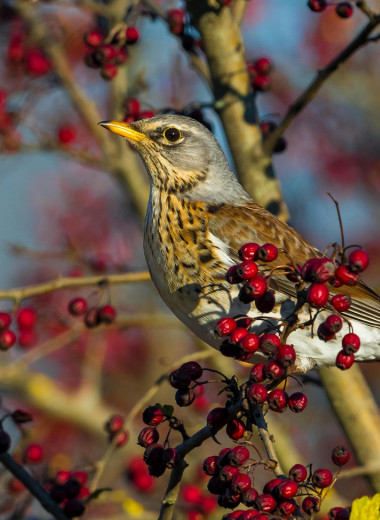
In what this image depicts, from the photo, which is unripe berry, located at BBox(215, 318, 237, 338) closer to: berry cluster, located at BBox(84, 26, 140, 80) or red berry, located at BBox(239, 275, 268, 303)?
red berry, located at BBox(239, 275, 268, 303)

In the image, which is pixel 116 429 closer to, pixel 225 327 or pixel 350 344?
pixel 225 327

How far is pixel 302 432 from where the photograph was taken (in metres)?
6.87

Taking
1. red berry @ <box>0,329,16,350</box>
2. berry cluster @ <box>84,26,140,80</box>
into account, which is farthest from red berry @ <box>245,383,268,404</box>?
berry cluster @ <box>84,26,140,80</box>

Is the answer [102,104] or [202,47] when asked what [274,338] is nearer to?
[202,47]

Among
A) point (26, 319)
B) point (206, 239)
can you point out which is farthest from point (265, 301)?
point (26, 319)

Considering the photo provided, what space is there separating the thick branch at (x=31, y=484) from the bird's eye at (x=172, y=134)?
220 centimetres

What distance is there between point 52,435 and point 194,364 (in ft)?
13.7

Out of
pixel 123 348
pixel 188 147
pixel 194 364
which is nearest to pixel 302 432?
pixel 123 348

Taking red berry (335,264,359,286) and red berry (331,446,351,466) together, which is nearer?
red berry (335,264,359,286)

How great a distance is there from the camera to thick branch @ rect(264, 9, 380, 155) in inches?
145

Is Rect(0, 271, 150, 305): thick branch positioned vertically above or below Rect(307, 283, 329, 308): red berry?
below

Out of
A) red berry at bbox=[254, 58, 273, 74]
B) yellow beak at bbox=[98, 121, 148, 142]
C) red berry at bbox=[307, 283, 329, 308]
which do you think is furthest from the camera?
red berry at bbox=[254, 58, 273, 74]

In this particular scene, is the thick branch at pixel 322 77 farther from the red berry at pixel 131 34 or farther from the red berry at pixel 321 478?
the red berry at pixel 321 478

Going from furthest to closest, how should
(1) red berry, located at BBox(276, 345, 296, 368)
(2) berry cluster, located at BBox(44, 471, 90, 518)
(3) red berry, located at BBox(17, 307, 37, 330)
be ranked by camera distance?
1. (3) red berry, located at BBox(17, 307, 37, 330)
2. (2) berry cluster, located at BBox(44, 471, 90, 518)
3. (1) red berry, located at BBox(276, 345, 296, 368)
